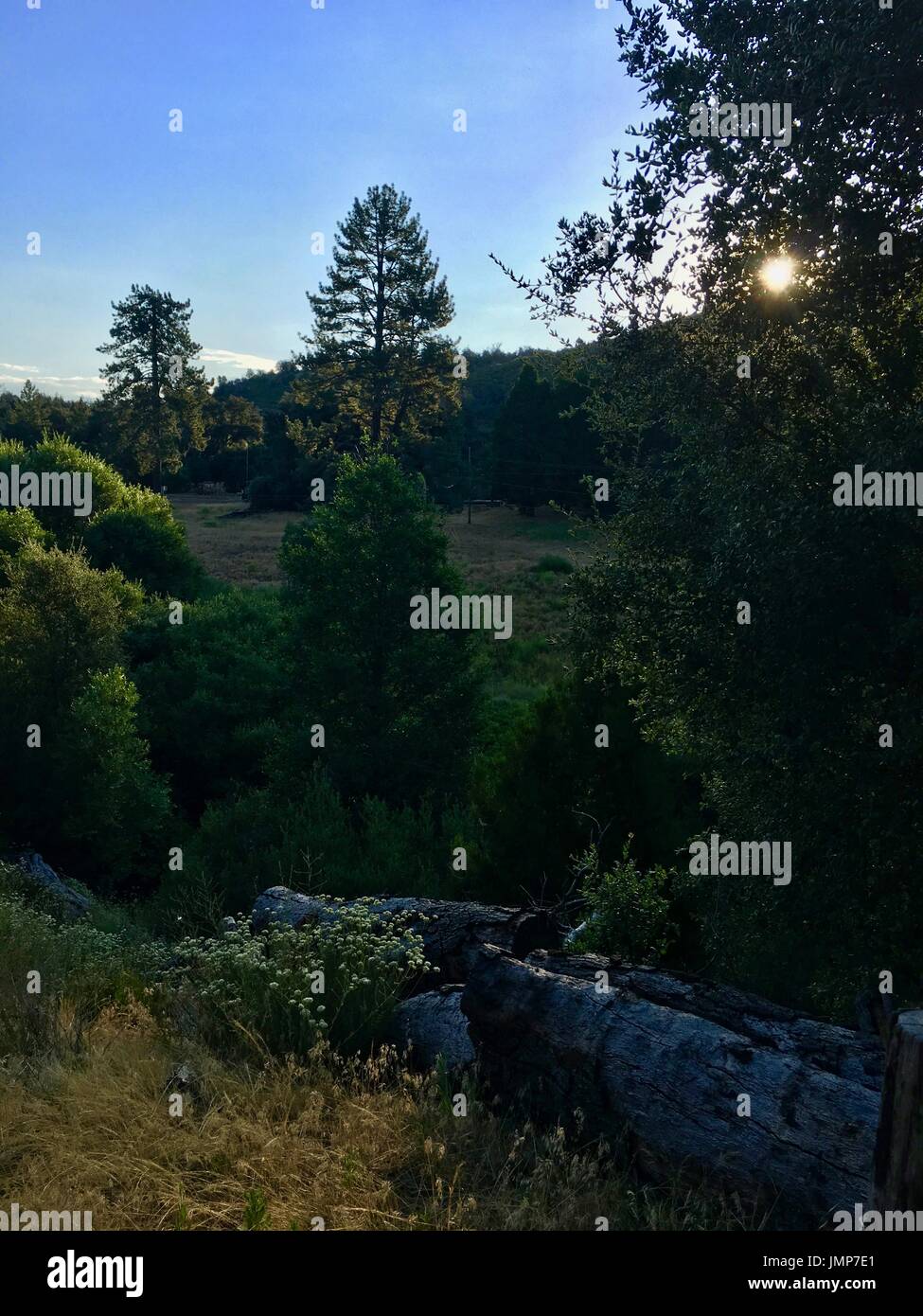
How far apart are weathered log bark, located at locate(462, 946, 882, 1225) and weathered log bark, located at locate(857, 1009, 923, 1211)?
0.74 meters

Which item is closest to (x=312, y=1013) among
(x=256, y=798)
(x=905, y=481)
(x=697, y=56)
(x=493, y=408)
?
(x=905, y=481)

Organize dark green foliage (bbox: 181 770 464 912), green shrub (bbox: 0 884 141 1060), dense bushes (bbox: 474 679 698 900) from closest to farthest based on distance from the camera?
green shrub (bbox: 0 884 141 1060), dense bushes (bbox: 474 679 698 900), dark green foliage (bbox: 181 770 464 912)

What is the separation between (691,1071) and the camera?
5.31m

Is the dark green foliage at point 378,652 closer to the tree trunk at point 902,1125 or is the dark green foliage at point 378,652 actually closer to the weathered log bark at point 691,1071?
the weathered log bark at point 691,1071

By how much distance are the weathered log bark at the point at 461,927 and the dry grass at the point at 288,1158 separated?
5.53 feet

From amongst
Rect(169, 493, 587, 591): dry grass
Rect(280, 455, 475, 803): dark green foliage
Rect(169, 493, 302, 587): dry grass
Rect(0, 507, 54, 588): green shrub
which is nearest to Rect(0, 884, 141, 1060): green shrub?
Rect(280, 455, 475, 803): dark green foliage

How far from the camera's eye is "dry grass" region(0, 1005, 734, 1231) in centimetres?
472

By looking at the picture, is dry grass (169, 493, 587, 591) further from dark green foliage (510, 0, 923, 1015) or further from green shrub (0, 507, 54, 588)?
dark green foliage (510, 0, 923, 1015)

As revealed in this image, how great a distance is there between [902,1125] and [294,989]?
4.11 meters

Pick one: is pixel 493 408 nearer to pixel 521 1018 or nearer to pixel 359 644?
pixel 359 644

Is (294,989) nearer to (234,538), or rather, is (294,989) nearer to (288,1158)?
(288,1158)

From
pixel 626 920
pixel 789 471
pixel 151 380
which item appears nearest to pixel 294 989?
pixel 626 920

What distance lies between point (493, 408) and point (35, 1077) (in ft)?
309

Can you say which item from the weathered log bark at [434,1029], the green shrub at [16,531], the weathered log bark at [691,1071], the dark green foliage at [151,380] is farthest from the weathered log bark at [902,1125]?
the dark green foliage at [151,380]
